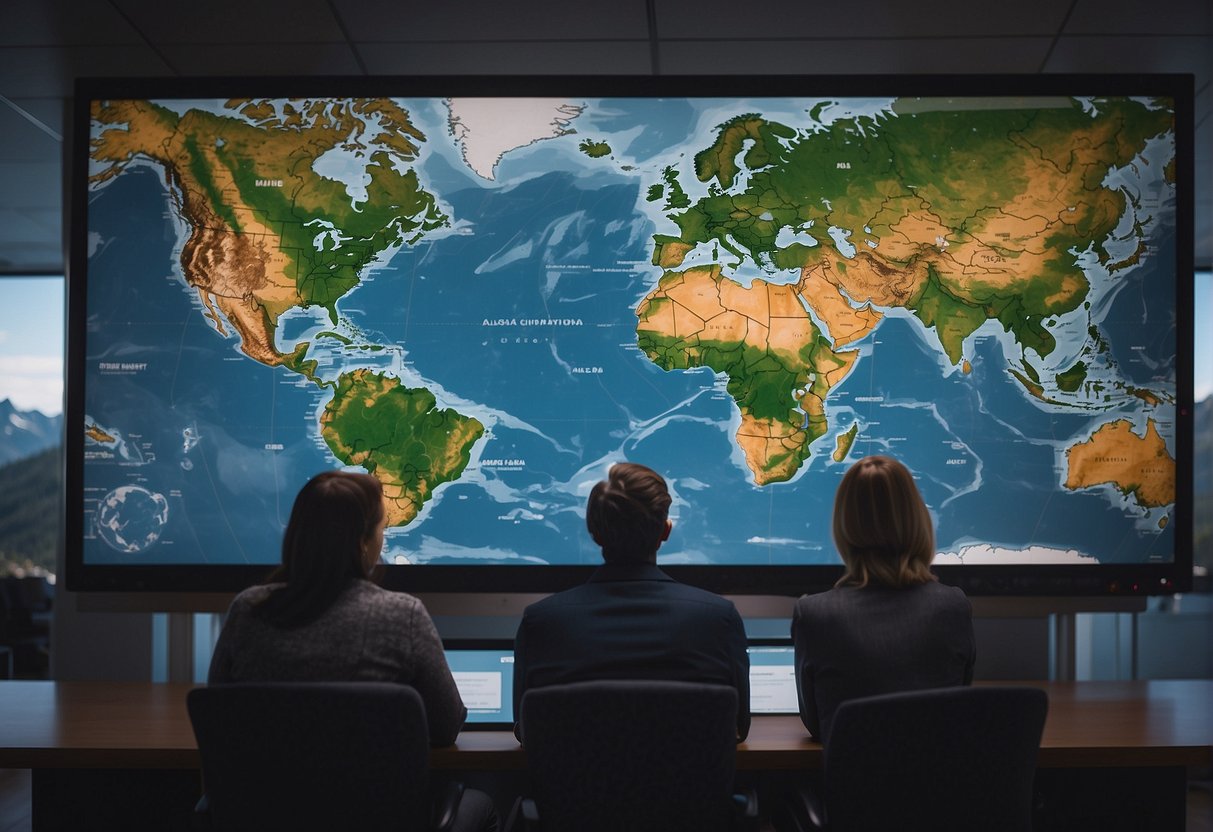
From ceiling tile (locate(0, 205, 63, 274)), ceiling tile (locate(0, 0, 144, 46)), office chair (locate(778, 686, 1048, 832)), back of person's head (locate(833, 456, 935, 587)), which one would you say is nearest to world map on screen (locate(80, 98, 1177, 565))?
ceiling tile (locate(0, 0, 144, 46))

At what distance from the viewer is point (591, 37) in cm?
291

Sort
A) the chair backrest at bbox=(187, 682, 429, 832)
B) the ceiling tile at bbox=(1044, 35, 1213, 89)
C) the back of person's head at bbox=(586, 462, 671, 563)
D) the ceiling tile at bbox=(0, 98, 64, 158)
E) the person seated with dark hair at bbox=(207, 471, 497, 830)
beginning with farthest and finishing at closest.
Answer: the ceiling tile at bbox=(0, 98, 64, 158) → the ceiling tile at bbox=(1044, 35, 1213, 89) → the back of person's head at bbox=(586, 462, 671, 563) → the person seated with dark hair at bbox=(207, 471, 497, 830) → the chair backrest at bbox=(187, 682, 429, 832)

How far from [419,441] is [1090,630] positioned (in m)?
3.31

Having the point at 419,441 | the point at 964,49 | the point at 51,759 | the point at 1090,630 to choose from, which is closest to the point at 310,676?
the point at 51,759

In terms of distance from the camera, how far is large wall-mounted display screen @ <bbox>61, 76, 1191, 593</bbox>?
252cm

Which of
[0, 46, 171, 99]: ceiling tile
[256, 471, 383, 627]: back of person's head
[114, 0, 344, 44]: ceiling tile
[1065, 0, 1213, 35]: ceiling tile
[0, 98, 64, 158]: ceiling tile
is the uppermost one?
[1065, 0, 1213, 35]: ceiling tile

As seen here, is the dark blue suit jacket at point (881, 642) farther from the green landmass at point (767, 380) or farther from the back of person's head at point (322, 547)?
the back of person's head at point (322, 547)

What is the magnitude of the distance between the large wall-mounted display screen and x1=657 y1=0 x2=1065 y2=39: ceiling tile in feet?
1.04

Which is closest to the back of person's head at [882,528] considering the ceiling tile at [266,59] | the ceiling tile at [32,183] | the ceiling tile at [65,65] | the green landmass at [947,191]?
the green landmass at [947,191]

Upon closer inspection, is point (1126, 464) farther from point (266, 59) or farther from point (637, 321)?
point (266, 59)

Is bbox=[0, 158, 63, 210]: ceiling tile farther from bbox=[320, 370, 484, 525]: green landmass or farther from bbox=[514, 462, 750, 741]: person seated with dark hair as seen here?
bbox=[514, 462, 750, 741]: person seated with dark hair

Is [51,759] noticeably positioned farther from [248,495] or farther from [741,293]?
[741,293]

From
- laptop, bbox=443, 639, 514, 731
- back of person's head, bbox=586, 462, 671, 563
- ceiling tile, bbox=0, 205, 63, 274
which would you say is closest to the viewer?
back of person's head, bbox=586, 462, 671, 563

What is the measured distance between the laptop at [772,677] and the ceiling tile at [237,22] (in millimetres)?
2310
